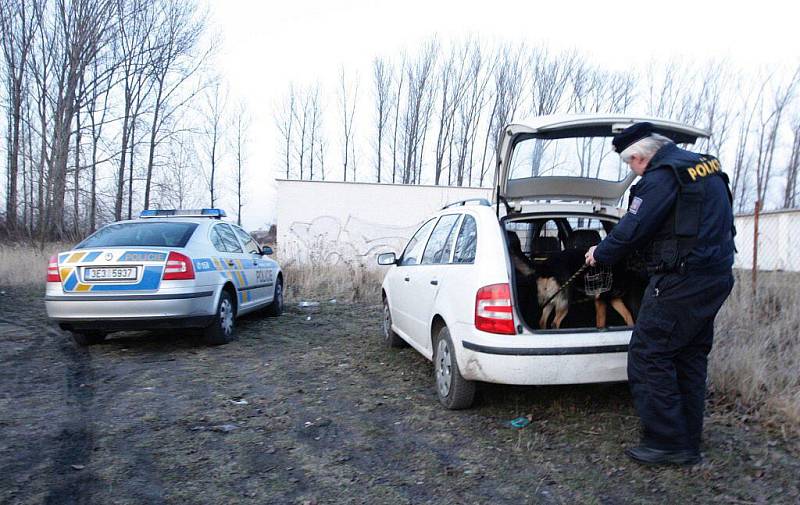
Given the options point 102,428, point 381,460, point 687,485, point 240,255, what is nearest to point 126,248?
point 240,255

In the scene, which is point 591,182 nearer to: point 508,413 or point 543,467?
point 508,413

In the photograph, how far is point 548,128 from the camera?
3520mm

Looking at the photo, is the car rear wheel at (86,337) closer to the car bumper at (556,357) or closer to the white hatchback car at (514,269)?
the white hatchback car at (514,269)

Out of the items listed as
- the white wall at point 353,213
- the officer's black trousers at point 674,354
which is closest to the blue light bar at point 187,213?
the officer's black trousers at point 674,354

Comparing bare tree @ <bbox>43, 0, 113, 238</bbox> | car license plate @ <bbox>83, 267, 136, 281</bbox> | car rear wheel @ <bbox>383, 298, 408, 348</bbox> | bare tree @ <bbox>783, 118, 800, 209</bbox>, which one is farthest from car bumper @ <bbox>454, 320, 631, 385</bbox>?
bare tree @ <bbox>783, 118, 800, 209</bbox>

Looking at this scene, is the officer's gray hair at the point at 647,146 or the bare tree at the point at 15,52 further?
the bare tree at the point at 15,52

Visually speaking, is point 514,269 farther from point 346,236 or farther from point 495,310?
point 346,236

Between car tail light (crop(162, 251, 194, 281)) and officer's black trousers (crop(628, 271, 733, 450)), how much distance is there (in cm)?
438

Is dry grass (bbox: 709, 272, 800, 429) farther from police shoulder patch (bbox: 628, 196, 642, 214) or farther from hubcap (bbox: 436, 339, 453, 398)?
hubcap (bbox: 436, 339, 453, 398)

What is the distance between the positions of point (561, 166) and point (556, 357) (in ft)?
5.73

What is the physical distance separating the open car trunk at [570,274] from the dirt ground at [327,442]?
1.97 feet

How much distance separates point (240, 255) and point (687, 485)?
5.72 metres

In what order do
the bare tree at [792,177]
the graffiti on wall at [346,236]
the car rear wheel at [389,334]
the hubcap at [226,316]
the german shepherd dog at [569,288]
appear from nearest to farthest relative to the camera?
the german shepherd dog at [569,288]
the car rear wheel at [389,334]
the hubcap at [226,316]
the graffiti on wall at [346,236]
the bare tree at [792,177]

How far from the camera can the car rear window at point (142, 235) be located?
217 inches
